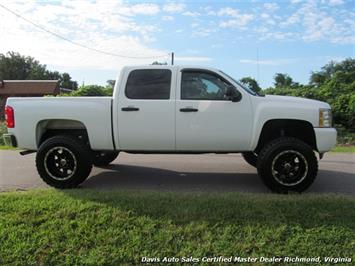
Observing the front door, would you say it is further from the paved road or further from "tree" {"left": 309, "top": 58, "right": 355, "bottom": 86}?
"tree" {"left": 309, "top": 58, "right": 355, "bottom": 86}

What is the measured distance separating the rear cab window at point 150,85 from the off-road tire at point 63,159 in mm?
1160

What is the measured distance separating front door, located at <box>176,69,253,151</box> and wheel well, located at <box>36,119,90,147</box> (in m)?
1.64

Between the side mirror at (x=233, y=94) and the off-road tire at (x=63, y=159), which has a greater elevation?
the side mirror at (x=233, y=94)

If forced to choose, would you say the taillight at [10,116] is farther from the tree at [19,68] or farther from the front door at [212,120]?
the tree at [19,68]

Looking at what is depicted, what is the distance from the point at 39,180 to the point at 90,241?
3.28 metres

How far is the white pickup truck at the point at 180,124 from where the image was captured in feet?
20.3

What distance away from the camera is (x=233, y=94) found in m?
6.25

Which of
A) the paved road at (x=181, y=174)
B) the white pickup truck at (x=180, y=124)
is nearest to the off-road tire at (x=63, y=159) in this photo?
the white pickup truck at (x=180, y=124)

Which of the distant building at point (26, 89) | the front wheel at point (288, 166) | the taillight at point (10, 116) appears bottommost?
the front wheel at point (288, 166)

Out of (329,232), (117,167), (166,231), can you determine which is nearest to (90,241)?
(166,231)

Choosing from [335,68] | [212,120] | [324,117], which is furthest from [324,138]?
[335,68]

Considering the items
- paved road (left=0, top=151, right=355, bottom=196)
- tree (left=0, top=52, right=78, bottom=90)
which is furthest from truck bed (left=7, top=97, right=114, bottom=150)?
tree (left=0, top=52, right=78, bottom=90)

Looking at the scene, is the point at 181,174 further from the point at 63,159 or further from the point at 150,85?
the point at 63,159

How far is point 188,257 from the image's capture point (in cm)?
408
